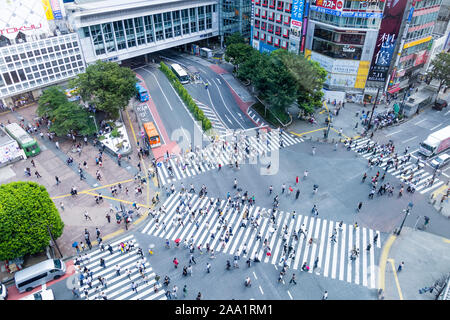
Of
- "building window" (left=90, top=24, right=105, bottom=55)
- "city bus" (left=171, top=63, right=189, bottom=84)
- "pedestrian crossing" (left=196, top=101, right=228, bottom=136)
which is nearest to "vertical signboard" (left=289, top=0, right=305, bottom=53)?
"pedestrian crossing" (left=196, top=101, right=228, bottom=136)

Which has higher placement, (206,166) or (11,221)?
(11,221)

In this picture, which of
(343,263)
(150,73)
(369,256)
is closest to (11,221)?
(343,263)

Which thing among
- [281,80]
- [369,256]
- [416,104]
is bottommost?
[369,256]

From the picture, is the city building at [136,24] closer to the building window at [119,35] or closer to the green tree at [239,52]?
the building window at [119,35]

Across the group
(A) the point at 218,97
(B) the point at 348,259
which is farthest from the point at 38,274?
(A) the point at 218,97

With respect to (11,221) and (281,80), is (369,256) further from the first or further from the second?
(11,221)

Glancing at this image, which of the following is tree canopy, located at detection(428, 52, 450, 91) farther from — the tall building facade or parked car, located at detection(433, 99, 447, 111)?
the tall building facade
